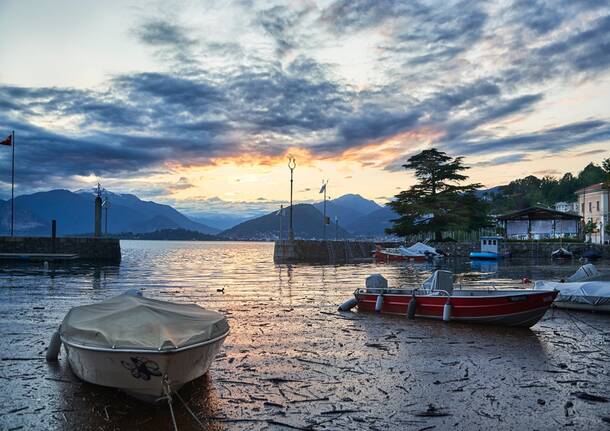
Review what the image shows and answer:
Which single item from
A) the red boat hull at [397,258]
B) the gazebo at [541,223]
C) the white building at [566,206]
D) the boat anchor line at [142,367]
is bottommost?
the red boat hull at [397,258]

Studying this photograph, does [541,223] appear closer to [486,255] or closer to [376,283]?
[486,255]

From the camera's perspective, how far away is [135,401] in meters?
9.04

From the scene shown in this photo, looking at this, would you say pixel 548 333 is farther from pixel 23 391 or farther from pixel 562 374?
pixel 23 391

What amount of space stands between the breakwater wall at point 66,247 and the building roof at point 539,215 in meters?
60.3

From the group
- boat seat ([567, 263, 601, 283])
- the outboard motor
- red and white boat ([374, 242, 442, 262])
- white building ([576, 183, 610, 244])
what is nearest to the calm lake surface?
the outboard motor

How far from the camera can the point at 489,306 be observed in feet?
56.0

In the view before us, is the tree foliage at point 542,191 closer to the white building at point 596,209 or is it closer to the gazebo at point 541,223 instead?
the white building at point 596,209

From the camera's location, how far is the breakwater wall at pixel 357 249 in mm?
63125

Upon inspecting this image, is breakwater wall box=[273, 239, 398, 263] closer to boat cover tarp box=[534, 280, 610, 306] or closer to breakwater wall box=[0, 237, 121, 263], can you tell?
breakwater wall box=[0, 237, 121, 263]

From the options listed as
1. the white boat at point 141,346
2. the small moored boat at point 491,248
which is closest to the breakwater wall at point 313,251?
the small moored boat at point 491,248

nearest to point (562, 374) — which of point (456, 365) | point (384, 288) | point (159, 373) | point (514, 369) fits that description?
point (514, 369)

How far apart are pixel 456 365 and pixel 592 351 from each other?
4300 millimetres

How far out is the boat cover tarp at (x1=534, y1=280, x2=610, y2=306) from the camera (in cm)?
2012

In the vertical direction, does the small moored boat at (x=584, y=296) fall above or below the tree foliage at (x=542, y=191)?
below
